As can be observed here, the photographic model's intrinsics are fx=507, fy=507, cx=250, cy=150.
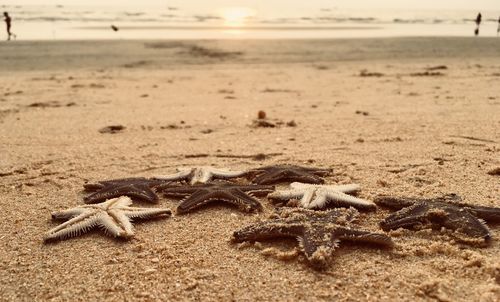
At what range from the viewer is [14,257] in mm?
3260

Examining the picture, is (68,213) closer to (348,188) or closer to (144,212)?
(144,212)

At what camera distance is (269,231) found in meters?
3.33

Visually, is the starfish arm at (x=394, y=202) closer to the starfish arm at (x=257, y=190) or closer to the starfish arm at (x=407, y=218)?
the starfish arm at (x=407, y=218)

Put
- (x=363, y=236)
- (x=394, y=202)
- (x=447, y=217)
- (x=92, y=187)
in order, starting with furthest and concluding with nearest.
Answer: (x=92, y=187), (x=394, y=202), (x=447, y=217), (x=363, y=236)

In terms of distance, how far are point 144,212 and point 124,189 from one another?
21.8 inches

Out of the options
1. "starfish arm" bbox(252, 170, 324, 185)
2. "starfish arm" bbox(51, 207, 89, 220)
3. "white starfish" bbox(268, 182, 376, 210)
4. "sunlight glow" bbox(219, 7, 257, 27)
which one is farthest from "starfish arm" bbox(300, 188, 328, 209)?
"sunlight glow" bbox(219, 7, 257, 27)

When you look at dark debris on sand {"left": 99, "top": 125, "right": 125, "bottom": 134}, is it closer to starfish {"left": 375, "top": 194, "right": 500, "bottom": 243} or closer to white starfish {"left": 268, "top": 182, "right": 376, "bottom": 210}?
white starfish {"left": 268, "top": 182, "right": 376, "bottom": 210}

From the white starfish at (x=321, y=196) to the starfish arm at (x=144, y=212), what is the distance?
0.86 metres

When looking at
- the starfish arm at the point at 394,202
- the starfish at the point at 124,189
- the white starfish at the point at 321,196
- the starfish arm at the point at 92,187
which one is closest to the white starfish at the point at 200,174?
the starfish at the point at 124,189

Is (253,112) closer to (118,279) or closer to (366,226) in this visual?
(366,226)

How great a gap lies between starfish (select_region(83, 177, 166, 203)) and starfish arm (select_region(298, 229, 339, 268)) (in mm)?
1446

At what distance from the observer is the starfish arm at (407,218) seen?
347 centimetres

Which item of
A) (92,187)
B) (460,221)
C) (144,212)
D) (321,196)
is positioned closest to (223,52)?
(92,187)

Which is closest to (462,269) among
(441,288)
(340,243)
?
(441,288)
